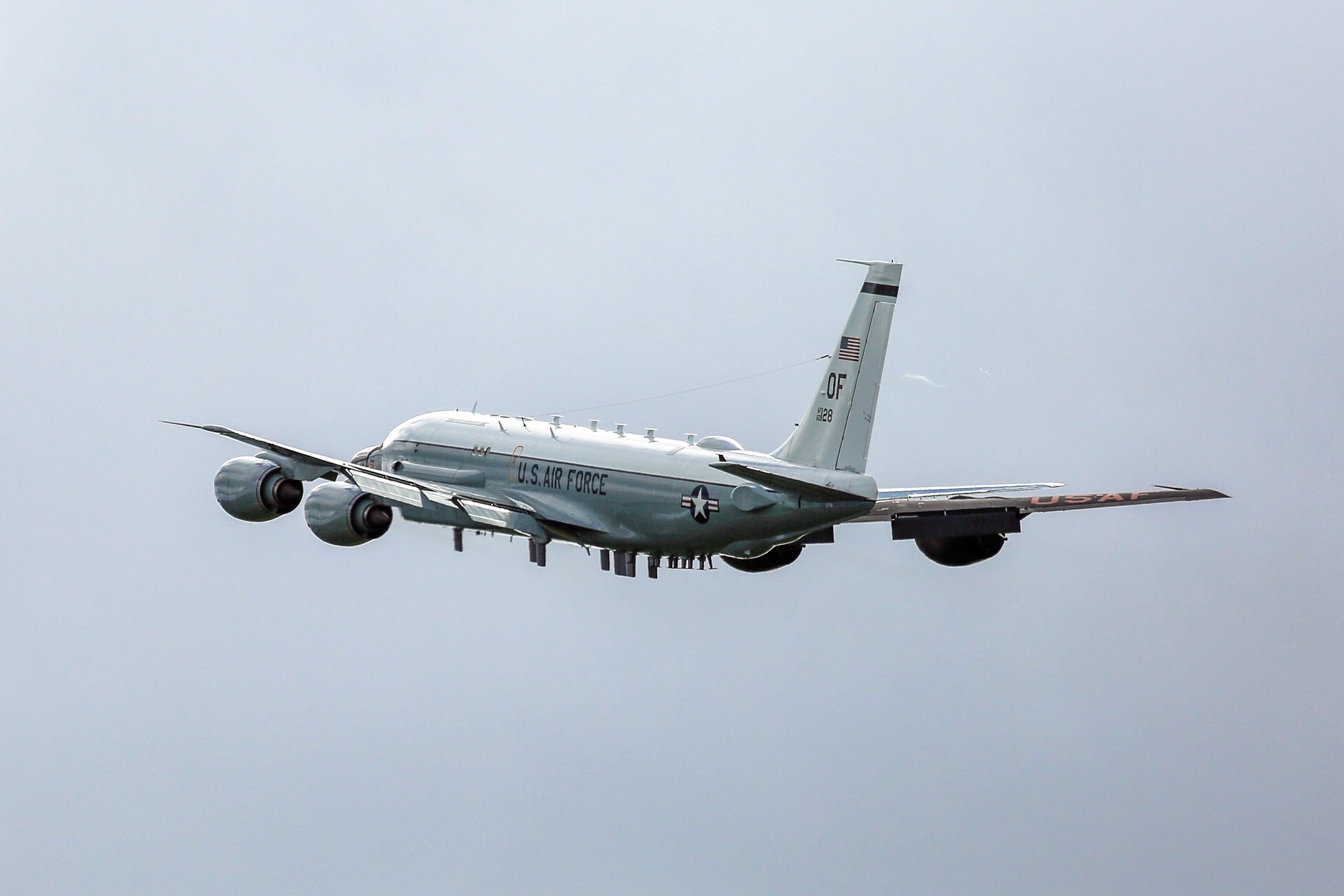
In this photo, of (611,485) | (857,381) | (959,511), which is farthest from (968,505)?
(611,485)

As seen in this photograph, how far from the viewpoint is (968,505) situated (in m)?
64.4

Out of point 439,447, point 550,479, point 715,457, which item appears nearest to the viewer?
point 715,457

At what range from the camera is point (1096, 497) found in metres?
62.1

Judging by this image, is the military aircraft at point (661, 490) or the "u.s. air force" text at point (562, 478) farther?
the "u.s. air force" text at point (562, 478)

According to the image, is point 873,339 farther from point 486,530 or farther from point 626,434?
point 486,530

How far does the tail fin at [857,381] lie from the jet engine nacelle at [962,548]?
6787mm

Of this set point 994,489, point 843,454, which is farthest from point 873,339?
point 994,489

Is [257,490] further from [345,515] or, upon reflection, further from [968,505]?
[968,505]

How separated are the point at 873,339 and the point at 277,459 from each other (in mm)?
22598

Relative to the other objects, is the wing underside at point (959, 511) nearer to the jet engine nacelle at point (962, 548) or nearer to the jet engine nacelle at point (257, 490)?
the jet engine nacelle at point (962, 548)

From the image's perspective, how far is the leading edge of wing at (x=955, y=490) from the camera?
64562 mm

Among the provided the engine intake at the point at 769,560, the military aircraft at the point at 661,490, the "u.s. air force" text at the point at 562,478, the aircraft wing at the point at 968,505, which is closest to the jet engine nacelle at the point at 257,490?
the military aircraft at the point at 661,490

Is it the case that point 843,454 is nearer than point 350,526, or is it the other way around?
point 843,454

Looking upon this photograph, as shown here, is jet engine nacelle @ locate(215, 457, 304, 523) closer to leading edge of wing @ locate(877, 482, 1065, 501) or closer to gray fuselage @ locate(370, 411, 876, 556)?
gray fuselage @ locate(370, 411, 876, 556)
